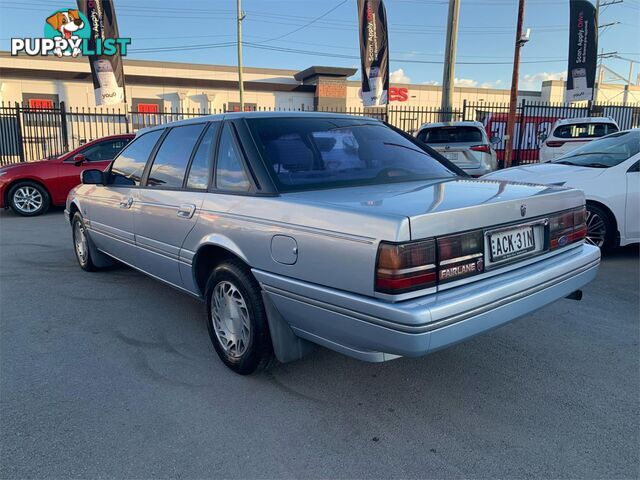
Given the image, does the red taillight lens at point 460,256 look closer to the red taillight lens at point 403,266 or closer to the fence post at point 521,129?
the red taillight lens at point 403,266

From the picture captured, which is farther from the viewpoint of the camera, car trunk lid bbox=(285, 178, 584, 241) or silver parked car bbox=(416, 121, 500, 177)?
silver parked car bbox=(416, 121, 500, 177)

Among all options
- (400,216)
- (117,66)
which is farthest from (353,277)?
(117,66)

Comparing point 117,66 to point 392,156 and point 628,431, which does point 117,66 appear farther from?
point 628,431

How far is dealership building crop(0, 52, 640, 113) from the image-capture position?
27.2 metres

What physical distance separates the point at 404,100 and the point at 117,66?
24387 millimetres

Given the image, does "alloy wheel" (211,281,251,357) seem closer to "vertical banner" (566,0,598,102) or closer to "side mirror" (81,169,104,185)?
"side mirror" (81,169,104,185)

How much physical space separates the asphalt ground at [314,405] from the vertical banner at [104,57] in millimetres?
12933

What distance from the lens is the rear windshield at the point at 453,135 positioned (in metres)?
10.1

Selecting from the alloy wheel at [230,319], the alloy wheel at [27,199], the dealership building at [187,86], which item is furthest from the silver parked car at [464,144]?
the dealership building at [187,86]

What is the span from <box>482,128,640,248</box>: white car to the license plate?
9.14 feet

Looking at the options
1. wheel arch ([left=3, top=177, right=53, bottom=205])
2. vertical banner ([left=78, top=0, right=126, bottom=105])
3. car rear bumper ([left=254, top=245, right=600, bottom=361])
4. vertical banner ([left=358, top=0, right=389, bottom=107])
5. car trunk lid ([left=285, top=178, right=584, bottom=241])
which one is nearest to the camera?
car rear bumper ([left=254, top=245, right=600, bottom=361])

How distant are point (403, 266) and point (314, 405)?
1.09 m

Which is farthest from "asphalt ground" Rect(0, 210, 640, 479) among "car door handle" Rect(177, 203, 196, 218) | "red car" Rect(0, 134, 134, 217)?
"red car" Rect(0, 134, 134, 217)

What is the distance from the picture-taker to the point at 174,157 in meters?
3.76
